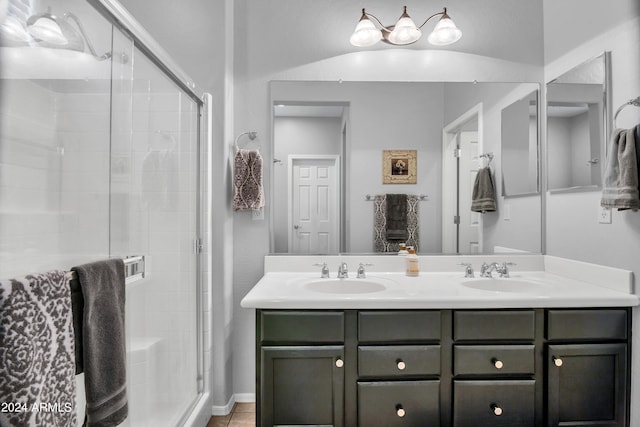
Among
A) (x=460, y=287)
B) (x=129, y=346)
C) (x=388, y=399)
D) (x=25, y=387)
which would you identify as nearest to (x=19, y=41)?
(x=25, y=387)

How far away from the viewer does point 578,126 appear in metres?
1.88

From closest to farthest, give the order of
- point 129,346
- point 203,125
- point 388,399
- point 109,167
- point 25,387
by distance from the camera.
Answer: point 25,387 < point 109,167 < point 129,346 < point 388,399 < point 203,125

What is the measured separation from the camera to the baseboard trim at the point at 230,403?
Result: 197 cm

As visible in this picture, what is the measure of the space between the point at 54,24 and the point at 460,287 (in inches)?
72.3

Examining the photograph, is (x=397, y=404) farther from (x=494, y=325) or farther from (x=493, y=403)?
(x=494, y=325)

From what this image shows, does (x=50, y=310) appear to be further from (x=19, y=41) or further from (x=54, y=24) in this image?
(x=54, y=24)

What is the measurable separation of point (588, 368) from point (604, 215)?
0.71 metres

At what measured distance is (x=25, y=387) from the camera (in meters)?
0.68

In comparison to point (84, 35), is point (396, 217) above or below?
below

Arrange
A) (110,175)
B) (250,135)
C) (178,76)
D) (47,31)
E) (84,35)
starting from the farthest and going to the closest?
(250,135)
(178,76)
(110,175)
(84,35)
(47,31)

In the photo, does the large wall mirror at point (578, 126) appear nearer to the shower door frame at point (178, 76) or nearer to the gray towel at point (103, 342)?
the shower door frame at point (178, 76)

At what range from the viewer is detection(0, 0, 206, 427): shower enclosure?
837 mm

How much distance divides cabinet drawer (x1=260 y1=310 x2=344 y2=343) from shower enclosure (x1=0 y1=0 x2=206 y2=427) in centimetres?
47

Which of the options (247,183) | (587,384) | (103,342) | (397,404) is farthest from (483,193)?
(103,342)
